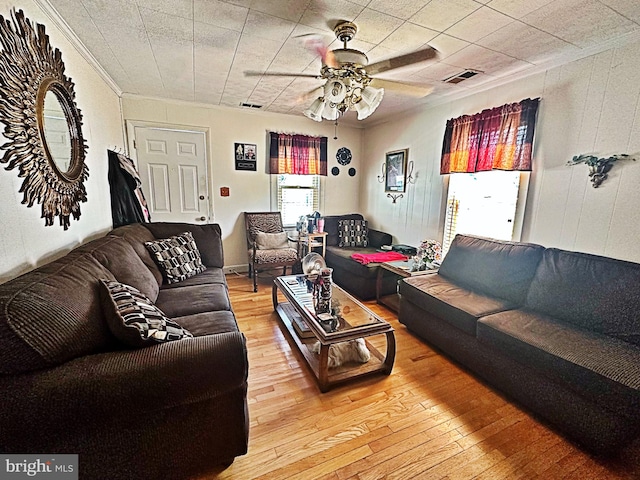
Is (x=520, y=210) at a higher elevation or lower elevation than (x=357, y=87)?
lower

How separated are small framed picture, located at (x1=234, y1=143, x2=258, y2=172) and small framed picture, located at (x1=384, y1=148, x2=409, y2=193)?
Answer: 201 cm

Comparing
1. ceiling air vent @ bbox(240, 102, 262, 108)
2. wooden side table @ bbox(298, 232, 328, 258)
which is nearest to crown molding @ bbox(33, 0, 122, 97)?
ceiling air vent @ bbox(240, 102, 262, 108)

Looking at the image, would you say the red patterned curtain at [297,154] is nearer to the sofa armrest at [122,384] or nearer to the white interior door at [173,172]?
the white interior door at [173,172]

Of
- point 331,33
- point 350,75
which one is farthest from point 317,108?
point 331,33

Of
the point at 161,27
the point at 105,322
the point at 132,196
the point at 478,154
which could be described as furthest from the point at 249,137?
the point at 105,322

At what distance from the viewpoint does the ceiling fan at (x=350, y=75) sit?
1706mm

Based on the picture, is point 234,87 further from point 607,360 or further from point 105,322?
point 607,360

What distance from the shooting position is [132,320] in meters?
1.21

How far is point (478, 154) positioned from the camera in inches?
115

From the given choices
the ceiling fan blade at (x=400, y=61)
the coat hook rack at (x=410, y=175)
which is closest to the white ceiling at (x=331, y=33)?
the ceiling fan blade at (x=400, y=61)

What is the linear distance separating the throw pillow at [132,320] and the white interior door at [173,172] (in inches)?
106

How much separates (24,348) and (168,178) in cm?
329

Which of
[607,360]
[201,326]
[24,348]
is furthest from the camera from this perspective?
[201,326]

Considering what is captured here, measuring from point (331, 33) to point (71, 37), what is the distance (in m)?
1.86
